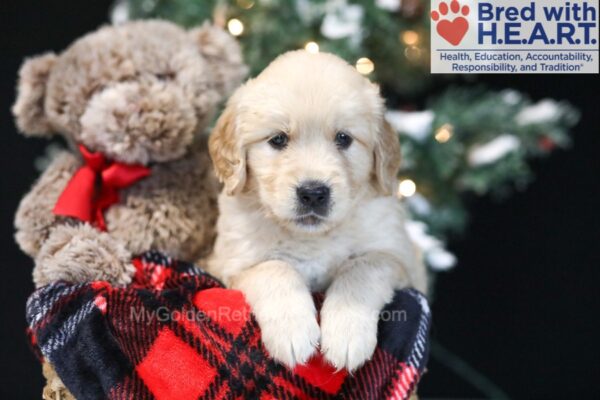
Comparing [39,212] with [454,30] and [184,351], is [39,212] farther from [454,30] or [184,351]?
[454,30]

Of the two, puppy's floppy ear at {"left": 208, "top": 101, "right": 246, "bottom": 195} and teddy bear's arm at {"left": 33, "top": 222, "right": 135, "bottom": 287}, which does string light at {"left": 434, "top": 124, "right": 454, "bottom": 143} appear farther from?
teddy bear's arm at {"left": 33, "top": 222, "right": 135, "bottom": 287}

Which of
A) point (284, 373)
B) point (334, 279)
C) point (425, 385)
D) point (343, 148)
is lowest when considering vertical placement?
point (425, 385)

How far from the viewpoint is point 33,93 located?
2.28 metres

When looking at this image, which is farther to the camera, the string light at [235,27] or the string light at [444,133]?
the string light at [444,133]

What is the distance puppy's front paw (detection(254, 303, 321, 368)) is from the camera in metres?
1.72

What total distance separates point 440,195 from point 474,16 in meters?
1.34

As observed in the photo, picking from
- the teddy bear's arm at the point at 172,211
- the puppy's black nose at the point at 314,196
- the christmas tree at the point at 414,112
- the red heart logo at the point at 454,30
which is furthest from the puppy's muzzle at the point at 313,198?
the christmas tree at the point at 414,112

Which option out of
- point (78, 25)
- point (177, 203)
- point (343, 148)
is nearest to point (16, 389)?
point (78, 25)

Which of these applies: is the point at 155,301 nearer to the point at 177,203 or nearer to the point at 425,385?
the point at 177,203

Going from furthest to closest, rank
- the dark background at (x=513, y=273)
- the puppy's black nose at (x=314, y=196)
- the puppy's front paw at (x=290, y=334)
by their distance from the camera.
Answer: the dark background at (x=513, y=273) → the puppy's black nose at (x=314, y=196) → the puppy's front paw at (x=290, y=334)

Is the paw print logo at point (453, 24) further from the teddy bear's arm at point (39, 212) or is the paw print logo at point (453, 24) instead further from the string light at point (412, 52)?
the teddy bear's arm at point (39, 212)

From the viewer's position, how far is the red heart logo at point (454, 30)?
2.27 metres

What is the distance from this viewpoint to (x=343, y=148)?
206 cm

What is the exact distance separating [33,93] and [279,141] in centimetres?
87
